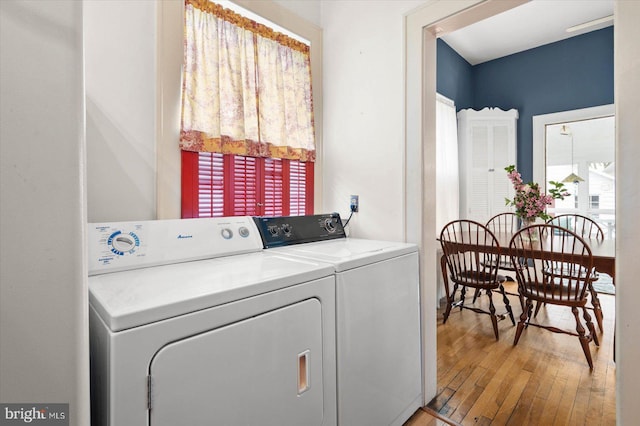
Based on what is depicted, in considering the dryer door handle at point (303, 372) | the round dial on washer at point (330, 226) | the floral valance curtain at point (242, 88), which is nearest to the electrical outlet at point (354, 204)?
the round dial on washer at point (330, 226)

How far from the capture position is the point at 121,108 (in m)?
1.46

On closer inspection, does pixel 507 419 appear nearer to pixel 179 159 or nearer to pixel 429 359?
pixel 429 359

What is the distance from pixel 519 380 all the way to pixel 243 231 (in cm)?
194

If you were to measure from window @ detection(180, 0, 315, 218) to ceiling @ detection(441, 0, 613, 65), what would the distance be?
8.53 ft

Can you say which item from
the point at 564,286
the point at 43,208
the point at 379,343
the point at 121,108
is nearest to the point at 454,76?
the point at 564,286

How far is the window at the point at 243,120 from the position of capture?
168 cm

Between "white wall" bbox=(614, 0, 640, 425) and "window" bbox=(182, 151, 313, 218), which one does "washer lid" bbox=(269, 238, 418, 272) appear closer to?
"window" bbox=(182, 151, 313, 218)

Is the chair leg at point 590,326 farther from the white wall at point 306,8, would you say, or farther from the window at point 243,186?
the white wall at point 306,8

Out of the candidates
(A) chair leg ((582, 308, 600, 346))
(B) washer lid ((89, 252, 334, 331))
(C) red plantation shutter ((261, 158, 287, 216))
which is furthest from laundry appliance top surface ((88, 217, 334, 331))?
(A) chair leg ((582, 308, 600, 346))

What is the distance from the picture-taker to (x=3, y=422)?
0.48 meters

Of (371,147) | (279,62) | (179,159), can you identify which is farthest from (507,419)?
(279,62)

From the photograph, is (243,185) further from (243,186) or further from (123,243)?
(123,243)

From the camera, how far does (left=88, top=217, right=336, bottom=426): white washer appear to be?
723 millimetres

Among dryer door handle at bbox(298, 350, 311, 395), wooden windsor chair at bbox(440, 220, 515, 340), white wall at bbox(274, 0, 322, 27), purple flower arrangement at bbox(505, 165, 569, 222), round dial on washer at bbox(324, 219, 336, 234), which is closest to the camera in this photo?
dryer door handle at bbox(298, 350, 311, 395)
